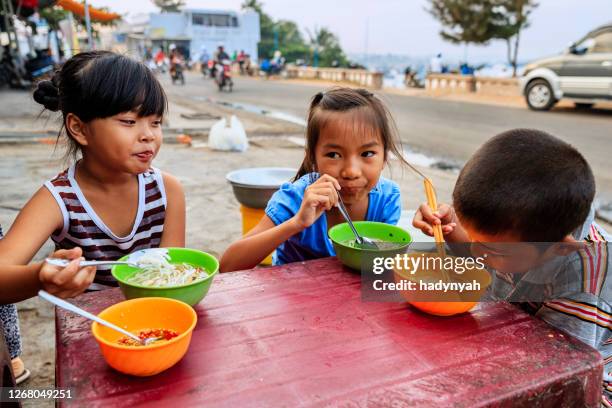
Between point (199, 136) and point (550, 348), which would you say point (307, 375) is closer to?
point (550, 348)

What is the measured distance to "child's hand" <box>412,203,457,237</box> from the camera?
55.4 inches

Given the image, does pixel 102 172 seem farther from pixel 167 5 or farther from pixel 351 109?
pixel 167 5

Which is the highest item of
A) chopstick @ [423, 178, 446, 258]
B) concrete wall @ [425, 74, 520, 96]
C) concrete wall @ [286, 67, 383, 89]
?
concrete wall @ [286, 67, 383, 89]

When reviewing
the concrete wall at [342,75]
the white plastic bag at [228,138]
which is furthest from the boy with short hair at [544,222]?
the concrete wall at [342,75]

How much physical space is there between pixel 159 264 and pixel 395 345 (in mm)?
671

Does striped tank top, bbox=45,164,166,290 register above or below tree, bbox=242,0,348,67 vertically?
below

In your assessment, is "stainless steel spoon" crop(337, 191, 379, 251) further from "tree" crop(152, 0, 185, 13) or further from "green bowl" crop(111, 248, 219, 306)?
"tree" crop(152, 0, 185, 13)

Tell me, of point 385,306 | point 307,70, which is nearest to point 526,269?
point 385,306

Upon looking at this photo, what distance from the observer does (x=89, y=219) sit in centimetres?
171

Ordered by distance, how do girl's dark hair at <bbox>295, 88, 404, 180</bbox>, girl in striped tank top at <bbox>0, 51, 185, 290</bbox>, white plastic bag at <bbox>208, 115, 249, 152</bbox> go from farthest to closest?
white plastic bag at <bbox>208, 115, 249, 152</bbox>
girl's dark hair at <bbox>295, 88, 404, 180</bbox>
girl in striped tank top at <bbox>0, 51, 185, 290</bbox>

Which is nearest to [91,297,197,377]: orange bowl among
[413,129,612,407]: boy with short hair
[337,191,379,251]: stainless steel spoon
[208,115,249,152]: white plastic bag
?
[337,191,379,251]: stainless steel spoon

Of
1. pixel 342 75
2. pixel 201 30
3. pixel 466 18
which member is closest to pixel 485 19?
pixel 466 18

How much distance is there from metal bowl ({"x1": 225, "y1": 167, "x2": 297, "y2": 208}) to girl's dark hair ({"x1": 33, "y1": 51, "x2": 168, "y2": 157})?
3.21 ft

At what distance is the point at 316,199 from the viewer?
1.42 meters
